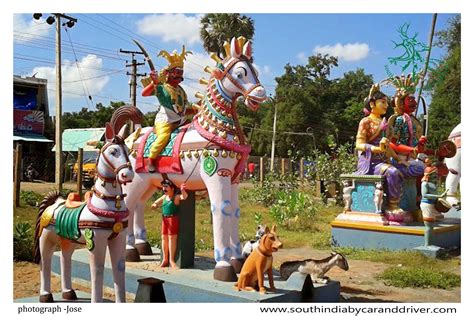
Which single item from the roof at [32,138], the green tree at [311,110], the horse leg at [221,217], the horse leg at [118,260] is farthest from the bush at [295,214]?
the green tree at [311,110]

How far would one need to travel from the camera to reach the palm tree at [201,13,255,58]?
65.9 feet

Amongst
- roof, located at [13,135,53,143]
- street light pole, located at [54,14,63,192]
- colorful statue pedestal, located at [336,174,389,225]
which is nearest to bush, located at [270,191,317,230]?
colorful statue pedestal, located at [336,174,389,225]

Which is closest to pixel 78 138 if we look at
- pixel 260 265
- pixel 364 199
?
pixel 364 199

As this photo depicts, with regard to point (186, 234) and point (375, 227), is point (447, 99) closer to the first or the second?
point (375, 227)

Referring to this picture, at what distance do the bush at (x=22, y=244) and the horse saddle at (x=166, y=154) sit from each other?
2.79m

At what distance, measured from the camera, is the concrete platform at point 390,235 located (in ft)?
28.0

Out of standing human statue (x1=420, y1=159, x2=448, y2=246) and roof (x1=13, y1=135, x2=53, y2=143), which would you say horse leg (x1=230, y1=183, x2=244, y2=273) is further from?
roof (x1=13, y1=135, x2=53, y2=143)

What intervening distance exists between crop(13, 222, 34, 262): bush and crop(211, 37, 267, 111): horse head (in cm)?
429

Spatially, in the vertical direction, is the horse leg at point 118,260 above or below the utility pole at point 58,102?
below

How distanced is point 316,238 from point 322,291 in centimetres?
487

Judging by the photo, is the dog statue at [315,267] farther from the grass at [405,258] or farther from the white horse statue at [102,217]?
the grass at [405,258]

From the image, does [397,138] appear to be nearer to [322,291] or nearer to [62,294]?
[322,291]

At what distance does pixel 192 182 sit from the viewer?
5.70 meters
